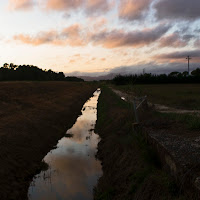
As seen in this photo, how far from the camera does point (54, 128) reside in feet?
57.9

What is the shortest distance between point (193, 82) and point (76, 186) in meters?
79.5

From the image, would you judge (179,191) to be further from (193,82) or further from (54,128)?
(193,82)

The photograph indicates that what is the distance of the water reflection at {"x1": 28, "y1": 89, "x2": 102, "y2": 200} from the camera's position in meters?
8.50

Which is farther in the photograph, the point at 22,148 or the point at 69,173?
the point at 22,148

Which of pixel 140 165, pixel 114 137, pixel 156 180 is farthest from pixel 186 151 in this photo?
pixel 114 137

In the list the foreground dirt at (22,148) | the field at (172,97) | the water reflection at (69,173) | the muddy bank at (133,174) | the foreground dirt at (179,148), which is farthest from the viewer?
the field at (172,97)

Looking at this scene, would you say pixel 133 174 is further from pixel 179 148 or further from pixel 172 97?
pixel 172 97

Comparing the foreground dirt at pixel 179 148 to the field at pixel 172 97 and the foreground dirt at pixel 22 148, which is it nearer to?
the foreground dirt at pixel 22 148

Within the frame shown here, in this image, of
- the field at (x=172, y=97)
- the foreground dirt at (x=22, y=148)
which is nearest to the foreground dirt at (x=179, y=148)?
the foreground dirt at (x=22, y=148)

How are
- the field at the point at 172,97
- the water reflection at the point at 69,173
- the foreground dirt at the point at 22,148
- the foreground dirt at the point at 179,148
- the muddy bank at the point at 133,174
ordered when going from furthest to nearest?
the field at the point at 172,97 → the water reflection at the point at 69,173 → the foreground dirt at the point at 22,148 → the muddy bank at the point at 133,174 → the foreground dirt at the point at 179,148

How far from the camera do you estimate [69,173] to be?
1014cm

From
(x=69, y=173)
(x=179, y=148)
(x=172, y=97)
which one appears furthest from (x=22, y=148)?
(x=172, y=97)

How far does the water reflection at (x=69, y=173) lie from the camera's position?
8.50m

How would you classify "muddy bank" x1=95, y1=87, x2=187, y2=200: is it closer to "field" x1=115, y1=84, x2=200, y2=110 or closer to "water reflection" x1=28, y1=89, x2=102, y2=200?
"water reflection" x1=28, y1=89, x2=102, y2=200
